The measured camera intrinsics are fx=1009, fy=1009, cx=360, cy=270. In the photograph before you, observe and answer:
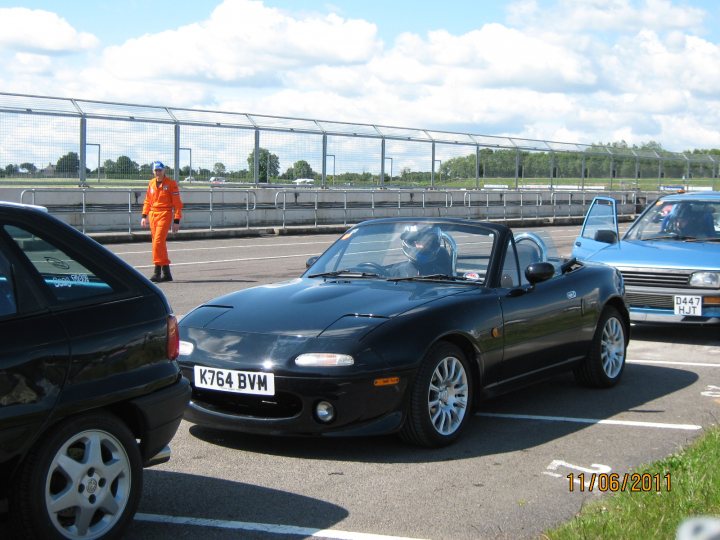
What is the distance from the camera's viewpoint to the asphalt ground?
4.58 meters

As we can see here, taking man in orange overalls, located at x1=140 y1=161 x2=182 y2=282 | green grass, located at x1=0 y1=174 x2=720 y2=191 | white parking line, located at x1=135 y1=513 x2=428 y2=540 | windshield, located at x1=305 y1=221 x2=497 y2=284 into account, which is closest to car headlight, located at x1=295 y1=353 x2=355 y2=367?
white parking line, located at x1=135 y1=513 x2=428 y2=540

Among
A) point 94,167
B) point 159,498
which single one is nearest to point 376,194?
point 94,167

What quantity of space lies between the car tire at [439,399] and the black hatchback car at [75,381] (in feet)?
5.06

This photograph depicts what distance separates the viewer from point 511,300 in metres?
6.74

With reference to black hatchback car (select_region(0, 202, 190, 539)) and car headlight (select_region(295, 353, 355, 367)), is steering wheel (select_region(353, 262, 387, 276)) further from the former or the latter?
black hatchback car (select_region(0, 202, 190, 539))

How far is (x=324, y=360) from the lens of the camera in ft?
18.1

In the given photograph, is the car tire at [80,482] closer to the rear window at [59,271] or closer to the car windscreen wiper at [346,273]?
the rear window at [59,271]

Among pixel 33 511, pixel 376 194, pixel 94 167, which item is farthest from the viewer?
pixel 376 194

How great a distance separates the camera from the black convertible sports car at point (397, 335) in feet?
18.1

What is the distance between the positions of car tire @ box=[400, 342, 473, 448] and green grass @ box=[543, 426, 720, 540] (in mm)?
1133

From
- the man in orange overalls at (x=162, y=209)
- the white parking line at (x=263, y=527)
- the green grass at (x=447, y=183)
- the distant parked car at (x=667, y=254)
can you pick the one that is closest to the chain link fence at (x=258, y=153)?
the green grass at (x=447, y=183)

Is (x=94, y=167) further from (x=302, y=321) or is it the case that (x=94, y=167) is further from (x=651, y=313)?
(x=302, y=321)

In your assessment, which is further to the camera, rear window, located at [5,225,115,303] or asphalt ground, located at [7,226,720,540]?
asphalt ground, located at [7,226,720,540]

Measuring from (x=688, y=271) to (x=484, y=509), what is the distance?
19.4 ft
